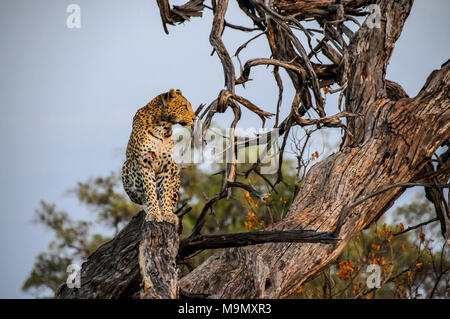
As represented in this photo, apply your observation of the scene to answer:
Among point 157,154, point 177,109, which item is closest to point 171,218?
point 157,154

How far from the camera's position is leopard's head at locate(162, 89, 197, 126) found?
6.52m

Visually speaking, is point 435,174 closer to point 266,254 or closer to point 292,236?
point 266,254

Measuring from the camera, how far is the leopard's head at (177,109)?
6.52 meters

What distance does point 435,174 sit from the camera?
8.59 m

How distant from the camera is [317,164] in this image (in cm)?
832

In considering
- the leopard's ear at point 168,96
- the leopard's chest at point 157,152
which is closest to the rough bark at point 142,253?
the leopard's chest at point 157,152

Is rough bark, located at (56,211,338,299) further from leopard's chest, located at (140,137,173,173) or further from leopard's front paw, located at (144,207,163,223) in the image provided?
leopard's chest, located at (140,137,173,173)

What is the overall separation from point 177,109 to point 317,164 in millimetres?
2532

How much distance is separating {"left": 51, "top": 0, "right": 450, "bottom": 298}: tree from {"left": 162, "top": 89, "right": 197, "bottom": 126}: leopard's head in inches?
30.2

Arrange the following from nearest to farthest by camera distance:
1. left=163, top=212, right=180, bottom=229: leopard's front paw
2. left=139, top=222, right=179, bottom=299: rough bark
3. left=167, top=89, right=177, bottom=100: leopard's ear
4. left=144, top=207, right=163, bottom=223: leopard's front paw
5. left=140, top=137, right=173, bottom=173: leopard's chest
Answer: left=139, top=222, right=179, bottom=299: rough bark, left=144, top=207, right=163, bottom=223: leopard's front paw, left=163, top=212, right=180, bottom=229: leopard's front paw, left=167, top=89, right=177, bottom=100: leopard's ear, left=140, top=137, right=173, bottom=173: leopard's chest

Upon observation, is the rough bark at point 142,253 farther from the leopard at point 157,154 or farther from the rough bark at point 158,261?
the leopard at point 157,154

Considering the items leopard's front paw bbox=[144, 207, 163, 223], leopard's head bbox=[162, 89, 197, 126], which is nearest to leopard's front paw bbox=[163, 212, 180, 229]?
leopard's front paw bbox=[144, 207, 163, 223]
